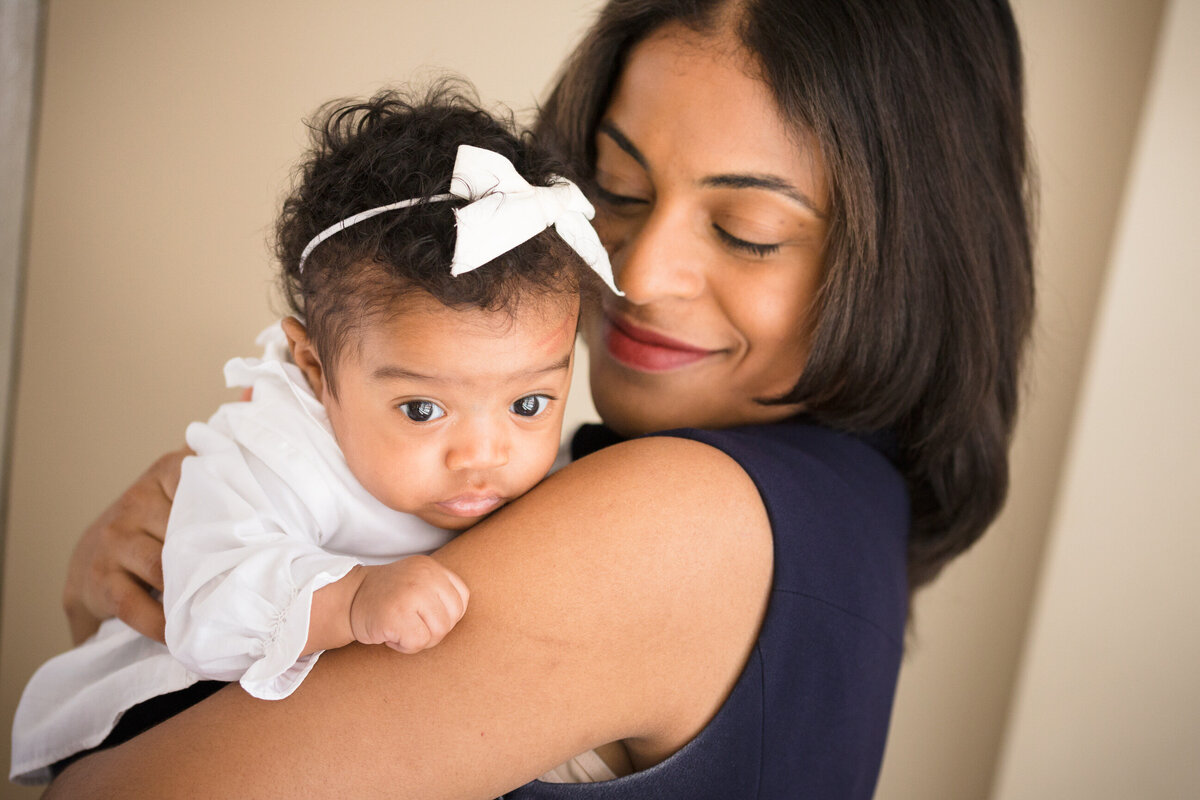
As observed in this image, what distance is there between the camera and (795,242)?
1395mm

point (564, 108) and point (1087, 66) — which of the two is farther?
point (1087, 66)

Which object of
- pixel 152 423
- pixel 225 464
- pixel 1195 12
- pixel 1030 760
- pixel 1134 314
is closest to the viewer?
pixel 225 464

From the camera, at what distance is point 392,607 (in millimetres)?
896

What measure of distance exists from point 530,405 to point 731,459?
0.87 ft

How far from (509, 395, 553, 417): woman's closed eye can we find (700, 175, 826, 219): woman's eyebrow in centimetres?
43

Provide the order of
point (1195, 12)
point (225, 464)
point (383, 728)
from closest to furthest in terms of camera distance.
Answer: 1. point (383, 728)
2. point (225, 464)
3. point (1195, 12)

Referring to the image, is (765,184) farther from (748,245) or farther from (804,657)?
(804,657)

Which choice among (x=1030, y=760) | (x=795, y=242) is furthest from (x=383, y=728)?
(x=1030, y=760)

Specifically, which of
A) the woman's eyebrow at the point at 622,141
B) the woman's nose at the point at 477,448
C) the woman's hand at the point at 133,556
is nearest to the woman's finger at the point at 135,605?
the woman's hand at the point at 133,556

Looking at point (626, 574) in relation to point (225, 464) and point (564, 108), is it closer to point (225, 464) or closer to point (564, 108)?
point (225, 464)

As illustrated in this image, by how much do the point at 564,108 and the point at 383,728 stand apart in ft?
3.80

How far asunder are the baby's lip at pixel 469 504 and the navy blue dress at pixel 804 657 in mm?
261

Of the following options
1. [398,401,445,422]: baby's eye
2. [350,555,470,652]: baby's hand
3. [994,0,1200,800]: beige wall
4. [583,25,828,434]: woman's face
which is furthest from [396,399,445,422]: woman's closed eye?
[994,0,1200,800]: beige wall

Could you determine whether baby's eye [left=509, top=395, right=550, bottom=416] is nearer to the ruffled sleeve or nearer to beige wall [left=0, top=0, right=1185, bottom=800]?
the ruffled sleeve
